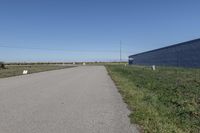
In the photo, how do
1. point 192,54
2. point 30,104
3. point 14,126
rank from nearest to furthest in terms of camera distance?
point 14,126 < point 30,104 < point 192,54

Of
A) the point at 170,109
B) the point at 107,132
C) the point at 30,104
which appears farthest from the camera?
the point at 30,104

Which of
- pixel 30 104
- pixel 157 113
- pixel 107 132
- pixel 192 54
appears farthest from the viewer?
pixel 192 54

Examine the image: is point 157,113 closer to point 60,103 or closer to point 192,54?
point 60,103

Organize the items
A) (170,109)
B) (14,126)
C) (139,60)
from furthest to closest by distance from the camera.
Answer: (139,60), (170,109), (14,126)

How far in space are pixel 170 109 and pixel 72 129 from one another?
390 cm

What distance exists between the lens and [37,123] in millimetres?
7078

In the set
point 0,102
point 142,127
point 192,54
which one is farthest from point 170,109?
point 192,54

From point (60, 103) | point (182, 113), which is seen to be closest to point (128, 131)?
point (182, 113)

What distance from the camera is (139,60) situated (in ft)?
408

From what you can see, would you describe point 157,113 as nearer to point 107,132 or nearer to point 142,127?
point 142,127

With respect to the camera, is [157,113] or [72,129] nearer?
[72,129]

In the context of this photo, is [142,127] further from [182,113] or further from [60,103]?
[60,103]

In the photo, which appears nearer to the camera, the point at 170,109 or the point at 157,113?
the point at 157,113

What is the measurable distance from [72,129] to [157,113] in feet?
9.49
